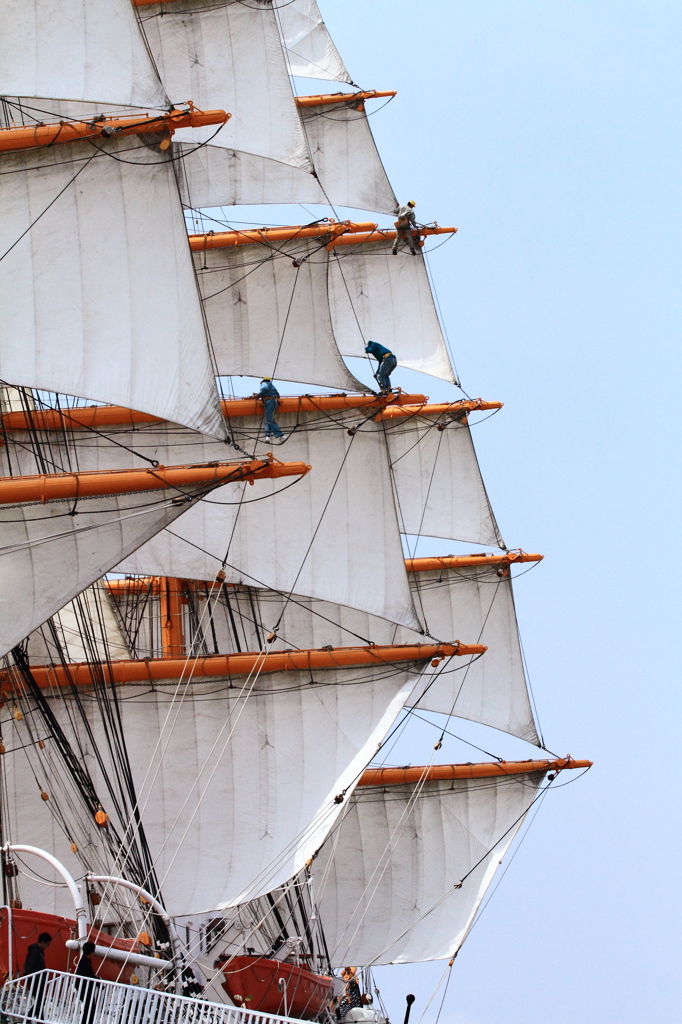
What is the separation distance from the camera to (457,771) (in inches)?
1302

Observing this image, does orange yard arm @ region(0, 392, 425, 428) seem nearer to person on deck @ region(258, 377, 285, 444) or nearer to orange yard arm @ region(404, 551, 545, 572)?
person on deck @ region(258, 377, 285, 444)

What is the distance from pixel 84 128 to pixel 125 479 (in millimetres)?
5858

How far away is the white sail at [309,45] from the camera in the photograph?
37.8 metres

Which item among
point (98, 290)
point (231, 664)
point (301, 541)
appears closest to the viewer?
point (98, 290)

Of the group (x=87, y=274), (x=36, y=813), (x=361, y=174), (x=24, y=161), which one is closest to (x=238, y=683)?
(x=36, y=813)

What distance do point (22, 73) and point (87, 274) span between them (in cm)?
348

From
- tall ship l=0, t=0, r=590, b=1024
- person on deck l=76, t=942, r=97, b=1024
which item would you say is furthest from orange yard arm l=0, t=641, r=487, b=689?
person on deck l=76, t=942, r=97, b=1024

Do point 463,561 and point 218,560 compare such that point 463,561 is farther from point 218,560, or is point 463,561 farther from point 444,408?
point 218,560

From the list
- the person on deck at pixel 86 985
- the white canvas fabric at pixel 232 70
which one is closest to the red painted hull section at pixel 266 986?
the person on deck at pixel 86 985

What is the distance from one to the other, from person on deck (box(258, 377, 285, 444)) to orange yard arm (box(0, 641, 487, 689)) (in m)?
5.37

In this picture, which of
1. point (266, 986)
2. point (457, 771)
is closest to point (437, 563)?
point (457, 771)

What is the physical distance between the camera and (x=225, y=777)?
2522 cm

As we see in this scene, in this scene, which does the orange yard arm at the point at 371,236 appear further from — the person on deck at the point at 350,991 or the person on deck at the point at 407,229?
the person on deck at the point at 350,991

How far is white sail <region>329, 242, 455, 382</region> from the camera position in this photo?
3675cm
